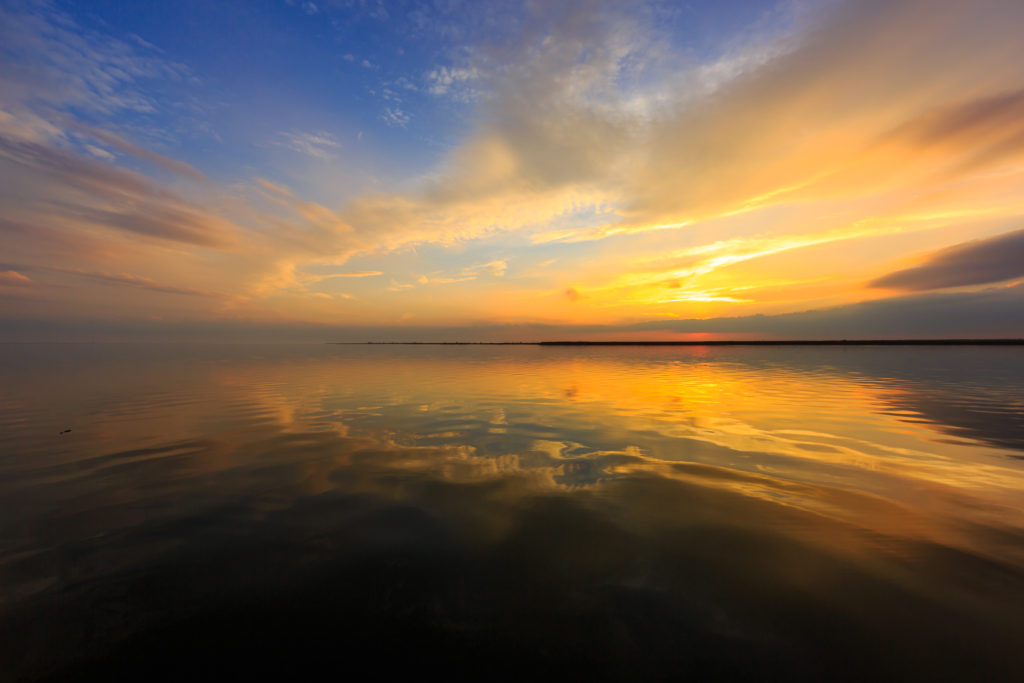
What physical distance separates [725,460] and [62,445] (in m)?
21.0

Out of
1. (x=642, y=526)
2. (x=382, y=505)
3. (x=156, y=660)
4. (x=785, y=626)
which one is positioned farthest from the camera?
(x=382, y=505)

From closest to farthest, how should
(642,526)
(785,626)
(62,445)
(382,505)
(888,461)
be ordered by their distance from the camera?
(785,626)
(642,526)
(382,505)
(888,461)
(62,445)

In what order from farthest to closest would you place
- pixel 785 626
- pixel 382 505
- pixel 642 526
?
1. pixel 382 505
2. pixel 642 526
3. pixel 785 626

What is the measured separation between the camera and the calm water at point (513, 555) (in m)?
4.43

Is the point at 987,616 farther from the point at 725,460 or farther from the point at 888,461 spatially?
the point at 888,461

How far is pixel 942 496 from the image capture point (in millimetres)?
8828

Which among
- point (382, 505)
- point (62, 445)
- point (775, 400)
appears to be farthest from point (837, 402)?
point (62, 445)

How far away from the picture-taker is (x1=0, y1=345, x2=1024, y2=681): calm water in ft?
14.5

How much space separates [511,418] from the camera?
17594 millimetres

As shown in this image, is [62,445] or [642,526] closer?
[642,526]

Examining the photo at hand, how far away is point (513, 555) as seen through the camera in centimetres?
643

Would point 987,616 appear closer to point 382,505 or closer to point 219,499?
point 382,505

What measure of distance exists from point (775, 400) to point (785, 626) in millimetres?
21344

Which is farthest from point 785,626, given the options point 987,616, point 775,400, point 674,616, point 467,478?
point 775,400
